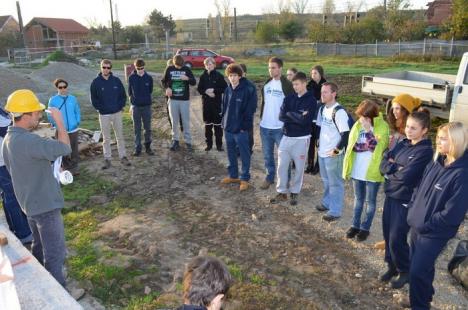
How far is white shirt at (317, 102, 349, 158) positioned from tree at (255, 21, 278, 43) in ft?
136

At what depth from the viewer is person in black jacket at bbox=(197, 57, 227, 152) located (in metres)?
8.30

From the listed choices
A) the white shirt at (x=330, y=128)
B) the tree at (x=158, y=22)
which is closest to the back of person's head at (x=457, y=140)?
the white shirt at (x=330, y=128)

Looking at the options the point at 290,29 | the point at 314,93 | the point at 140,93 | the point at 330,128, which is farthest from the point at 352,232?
the point at 290,29

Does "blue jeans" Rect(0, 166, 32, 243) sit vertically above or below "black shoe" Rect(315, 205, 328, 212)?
above

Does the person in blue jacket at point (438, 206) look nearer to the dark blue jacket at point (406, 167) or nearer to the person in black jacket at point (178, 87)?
the dark blue jacket at point (406, 167)

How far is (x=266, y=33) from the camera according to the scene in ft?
147

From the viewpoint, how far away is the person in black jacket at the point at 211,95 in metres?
8.30

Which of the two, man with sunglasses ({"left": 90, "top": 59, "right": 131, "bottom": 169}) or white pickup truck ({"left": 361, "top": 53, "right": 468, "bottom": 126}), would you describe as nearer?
man with sunglasses ({"left": 90, "top": 59, "right": 131, "bottom": 169})

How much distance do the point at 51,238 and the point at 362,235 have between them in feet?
11.7

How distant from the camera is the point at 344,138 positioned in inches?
205

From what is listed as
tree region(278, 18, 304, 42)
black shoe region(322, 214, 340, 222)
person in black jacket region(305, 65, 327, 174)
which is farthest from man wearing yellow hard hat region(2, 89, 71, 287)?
tree region(278, 18, 304, 42)

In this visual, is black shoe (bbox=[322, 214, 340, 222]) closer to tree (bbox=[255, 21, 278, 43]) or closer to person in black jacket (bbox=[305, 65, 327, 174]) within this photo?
person in black jacket (bbox=[305, 65, 327, 174])

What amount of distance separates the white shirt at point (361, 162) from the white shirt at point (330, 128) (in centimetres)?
42

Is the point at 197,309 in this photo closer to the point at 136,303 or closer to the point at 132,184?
the point at 136,303
